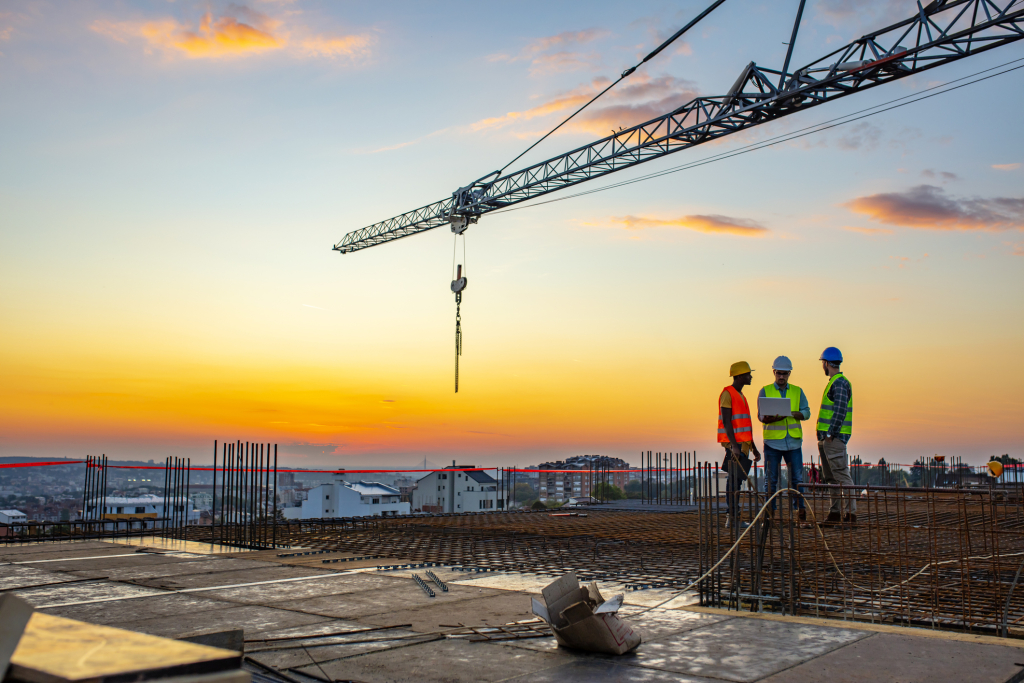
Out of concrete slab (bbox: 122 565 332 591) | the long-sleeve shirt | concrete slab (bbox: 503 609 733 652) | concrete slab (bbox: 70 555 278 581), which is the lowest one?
concrete slab (bbox: 70 555 278 581)

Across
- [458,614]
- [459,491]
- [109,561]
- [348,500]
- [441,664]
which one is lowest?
[348,500]

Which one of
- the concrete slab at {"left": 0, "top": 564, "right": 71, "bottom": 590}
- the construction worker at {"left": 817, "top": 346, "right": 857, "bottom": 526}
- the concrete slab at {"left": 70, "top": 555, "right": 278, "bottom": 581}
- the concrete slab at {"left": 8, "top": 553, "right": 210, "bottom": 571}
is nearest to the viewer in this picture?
the construction worker at {"left": 817, "top": 346, "right": 857, "bottom": 526}

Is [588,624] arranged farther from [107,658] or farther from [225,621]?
[107,658]

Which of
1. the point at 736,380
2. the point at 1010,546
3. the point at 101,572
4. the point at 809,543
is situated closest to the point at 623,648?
the point at 736,380

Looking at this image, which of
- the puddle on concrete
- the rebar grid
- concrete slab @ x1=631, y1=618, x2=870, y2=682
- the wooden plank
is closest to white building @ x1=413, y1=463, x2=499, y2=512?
the rebar grid

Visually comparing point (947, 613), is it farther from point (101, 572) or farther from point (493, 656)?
point (101, 572)

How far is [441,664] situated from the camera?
17.8ft

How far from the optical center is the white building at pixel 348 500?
71000 mm

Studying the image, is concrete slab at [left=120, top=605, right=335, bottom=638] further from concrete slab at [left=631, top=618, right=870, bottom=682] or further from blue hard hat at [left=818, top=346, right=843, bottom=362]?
blue hard hat at [left=818, top=346, right=843, bottom=362]

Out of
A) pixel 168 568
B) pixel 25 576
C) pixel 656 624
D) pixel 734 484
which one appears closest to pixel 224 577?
pixel 168 568

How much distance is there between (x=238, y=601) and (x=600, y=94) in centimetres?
2434

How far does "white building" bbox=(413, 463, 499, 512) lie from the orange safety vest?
5879cm

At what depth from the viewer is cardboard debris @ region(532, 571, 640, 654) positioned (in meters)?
→ 5.55

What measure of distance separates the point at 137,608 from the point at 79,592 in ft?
5.28
